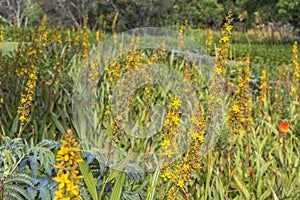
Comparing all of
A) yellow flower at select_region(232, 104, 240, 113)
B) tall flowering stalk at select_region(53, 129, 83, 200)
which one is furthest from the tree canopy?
tall flowering stalk at select_region(53, 129, 83, 200)

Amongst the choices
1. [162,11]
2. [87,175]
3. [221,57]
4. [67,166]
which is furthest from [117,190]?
[162,11]

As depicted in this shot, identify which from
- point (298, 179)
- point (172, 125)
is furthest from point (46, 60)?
point (172, 125)

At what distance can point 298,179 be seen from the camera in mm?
2242

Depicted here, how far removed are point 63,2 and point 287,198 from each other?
1690cm

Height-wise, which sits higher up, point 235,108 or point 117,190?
point 235,108

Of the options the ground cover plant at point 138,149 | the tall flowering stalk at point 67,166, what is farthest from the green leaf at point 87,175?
the tall flowering stalk at point 67,166

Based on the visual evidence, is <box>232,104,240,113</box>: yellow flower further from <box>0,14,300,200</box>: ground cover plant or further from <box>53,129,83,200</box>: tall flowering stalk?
<box>53,129,83,200</box>: tall flowering stalk

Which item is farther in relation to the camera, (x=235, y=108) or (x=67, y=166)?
(x=235, y=108)

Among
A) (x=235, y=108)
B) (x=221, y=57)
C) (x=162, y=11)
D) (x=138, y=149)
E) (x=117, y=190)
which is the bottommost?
(x=138, y=149)

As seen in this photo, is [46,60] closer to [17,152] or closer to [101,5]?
[17,152]

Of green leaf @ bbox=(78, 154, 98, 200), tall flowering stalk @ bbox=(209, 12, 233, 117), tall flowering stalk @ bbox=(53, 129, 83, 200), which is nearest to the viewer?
tall flowering stalk @ bbox=(53, 129, 83, 200)

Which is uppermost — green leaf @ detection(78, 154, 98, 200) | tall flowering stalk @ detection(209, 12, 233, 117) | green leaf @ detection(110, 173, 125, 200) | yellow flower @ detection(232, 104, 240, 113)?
tall flowering stalk @ detection(209, 12, 233, 117)

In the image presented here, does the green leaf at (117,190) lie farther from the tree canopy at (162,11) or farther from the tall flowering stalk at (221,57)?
the tree canopy at (162,11)

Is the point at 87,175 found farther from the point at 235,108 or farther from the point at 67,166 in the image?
the point at 235,108
